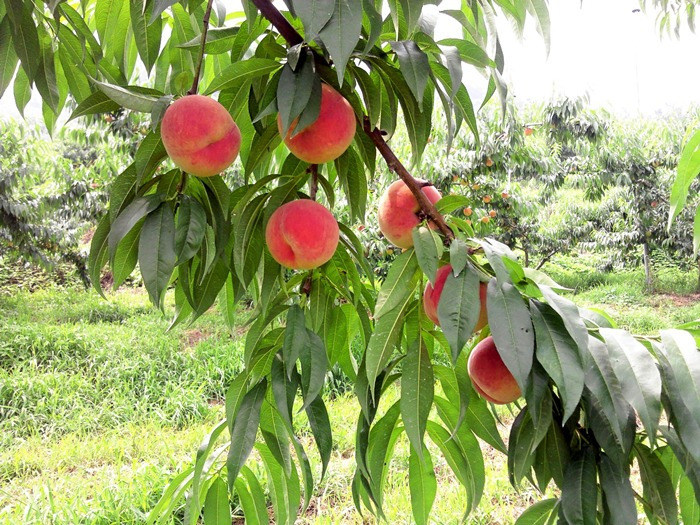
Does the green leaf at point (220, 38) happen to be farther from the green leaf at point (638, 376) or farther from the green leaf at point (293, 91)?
the green leaf at point (638, 376)

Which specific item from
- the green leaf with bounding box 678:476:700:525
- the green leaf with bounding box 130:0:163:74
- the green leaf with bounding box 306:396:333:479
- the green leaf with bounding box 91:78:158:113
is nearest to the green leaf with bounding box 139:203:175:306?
the green leaf with bounding box 91:78:158:113

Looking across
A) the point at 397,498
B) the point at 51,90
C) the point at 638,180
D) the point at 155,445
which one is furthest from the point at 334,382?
the point at 638,180

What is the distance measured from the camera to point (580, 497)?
50cm

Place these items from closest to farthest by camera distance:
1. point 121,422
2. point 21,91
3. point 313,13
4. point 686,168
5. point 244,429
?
point 313,13 → point 244,429 → point 686,168 → point 21,91 → point 121,422

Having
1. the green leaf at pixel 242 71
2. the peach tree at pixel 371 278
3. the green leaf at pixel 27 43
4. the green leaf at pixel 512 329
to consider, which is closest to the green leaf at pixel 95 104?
the peach tree at pixel 371 278

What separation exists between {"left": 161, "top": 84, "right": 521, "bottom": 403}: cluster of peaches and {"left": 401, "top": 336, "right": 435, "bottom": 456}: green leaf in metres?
0.05

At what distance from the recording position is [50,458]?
261 cm

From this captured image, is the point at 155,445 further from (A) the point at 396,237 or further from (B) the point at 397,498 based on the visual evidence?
(A) the point at 396,237

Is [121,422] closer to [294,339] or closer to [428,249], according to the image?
[294,339]

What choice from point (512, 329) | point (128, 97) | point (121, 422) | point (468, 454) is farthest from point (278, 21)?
point (121, 422)

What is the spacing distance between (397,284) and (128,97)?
310 millimetres

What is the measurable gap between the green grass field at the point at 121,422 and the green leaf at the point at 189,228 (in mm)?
394

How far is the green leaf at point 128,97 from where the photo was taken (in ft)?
1.68

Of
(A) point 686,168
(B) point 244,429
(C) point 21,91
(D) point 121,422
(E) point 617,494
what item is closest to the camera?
(E) point 617,494
